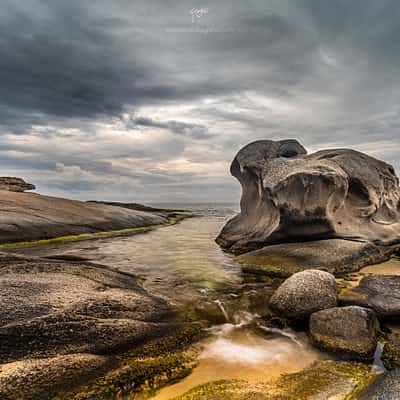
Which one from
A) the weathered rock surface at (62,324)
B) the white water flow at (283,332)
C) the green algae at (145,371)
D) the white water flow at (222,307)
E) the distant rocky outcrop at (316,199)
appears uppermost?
the distant rocky outcrop at (316,199)

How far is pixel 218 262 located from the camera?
1172cm

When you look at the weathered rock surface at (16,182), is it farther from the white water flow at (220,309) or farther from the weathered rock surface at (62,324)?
Answer: the weathered rock surface at (62,324)

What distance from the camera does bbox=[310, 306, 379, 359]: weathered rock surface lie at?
4.45m

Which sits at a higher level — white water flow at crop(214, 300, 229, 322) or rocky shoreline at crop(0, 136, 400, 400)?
rocky shoreline at crop(0, 136, 400, 400)

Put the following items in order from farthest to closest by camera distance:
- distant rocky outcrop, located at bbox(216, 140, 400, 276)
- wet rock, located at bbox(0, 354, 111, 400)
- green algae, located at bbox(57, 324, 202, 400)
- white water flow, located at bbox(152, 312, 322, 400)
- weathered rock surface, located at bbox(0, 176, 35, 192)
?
weathered rock surface, located at bbox(0, 176, 35, 192), distant rocky outcrop, located at bbox(216, 140, 400, 276), white water flow, located at bbox(152, 312, 322, 400), green algae, located at bbox(57, 324, 202, 400), wet rock, located at bbox(0, 354, 111, 400)

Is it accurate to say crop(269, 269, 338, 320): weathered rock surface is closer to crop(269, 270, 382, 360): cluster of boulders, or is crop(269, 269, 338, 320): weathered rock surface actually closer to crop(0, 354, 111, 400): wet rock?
crop(269, 270, 382, 360): cluster of boulders

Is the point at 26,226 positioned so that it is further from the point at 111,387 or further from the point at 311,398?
the point at 311,398

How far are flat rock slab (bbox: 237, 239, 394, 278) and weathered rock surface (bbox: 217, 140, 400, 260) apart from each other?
600 mm

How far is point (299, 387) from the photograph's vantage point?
144 inches

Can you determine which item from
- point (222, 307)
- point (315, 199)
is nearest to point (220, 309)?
point (222, 307)

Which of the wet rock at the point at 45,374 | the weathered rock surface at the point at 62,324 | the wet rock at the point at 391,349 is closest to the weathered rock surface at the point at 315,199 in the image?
the wet rock at the point at 391,349

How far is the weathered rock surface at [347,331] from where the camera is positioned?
4.45 metres

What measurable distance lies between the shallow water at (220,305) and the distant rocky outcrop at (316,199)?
1871 mm

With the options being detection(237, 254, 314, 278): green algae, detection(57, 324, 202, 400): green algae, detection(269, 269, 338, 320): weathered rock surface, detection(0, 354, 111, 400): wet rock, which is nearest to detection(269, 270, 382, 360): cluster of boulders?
detection(269, 269, 338, 320): weathered rock surface
